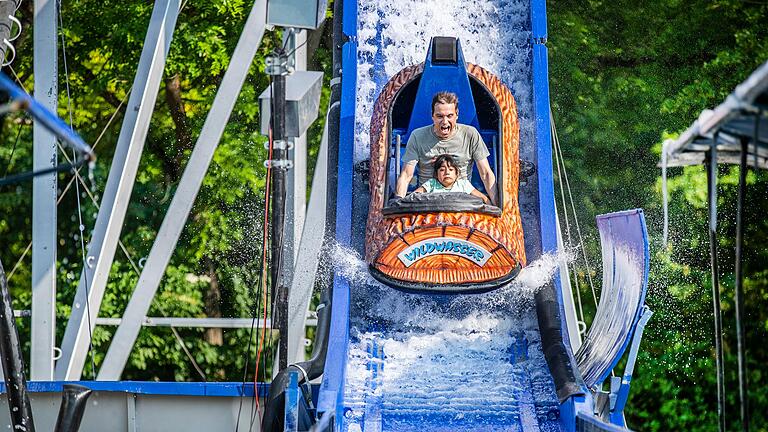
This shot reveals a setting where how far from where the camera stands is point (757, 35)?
46.5 feet

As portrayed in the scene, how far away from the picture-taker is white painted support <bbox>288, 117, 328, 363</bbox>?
8.32 m

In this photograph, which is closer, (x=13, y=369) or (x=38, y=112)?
(x=38, y=112)

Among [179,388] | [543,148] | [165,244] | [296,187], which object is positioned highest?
[543,148]

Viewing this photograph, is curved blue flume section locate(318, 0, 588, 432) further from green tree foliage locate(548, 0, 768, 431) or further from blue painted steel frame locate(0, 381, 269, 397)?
green tree foliage locate(548, 0, 768, 431)

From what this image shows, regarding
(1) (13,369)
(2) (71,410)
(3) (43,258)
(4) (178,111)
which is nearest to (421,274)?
(2) (71,410)

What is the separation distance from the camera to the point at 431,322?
Result: 6.85 metres

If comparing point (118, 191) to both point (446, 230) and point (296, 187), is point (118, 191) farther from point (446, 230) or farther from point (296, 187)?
point (446, 230)

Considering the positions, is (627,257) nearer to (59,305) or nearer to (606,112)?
(606,112)

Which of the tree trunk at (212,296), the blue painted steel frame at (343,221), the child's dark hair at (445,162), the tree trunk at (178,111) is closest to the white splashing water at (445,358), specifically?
the blue painted steel frame at (343,221)

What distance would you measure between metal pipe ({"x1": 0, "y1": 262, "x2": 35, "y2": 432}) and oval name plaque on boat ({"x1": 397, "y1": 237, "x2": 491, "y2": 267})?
209 centimetres

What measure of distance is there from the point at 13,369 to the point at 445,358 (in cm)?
233

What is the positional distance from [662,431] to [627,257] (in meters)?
8.51

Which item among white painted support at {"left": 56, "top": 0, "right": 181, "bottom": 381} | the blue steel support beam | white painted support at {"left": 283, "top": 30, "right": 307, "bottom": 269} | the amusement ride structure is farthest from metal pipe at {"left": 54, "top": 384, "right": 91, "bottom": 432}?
the blue steel support beam

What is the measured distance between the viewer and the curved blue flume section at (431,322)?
19.2 feet
